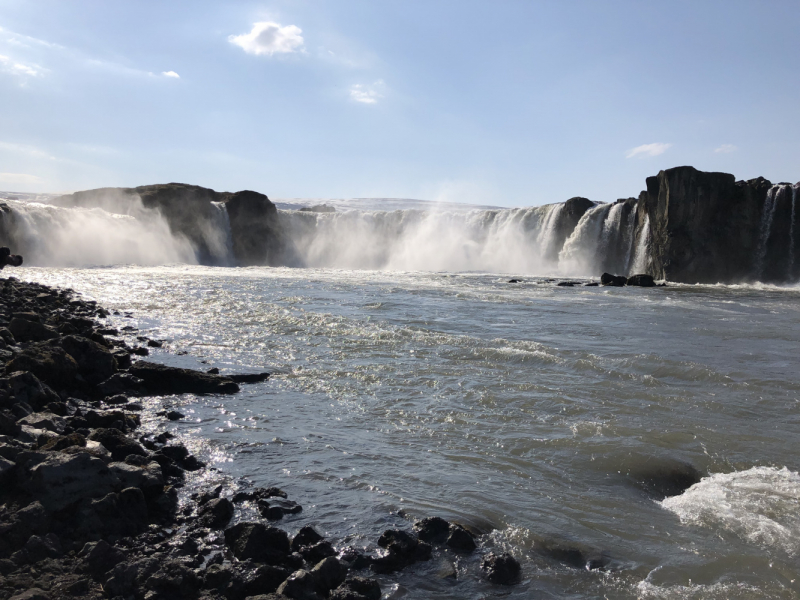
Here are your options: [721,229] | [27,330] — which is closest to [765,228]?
[721,229]

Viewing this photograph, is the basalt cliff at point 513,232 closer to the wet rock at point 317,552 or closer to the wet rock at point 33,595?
the wet rock at point 317,552

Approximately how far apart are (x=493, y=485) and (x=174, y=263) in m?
48.8

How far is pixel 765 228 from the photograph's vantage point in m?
37.0

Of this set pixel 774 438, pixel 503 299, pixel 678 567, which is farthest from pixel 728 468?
pixel 503 299

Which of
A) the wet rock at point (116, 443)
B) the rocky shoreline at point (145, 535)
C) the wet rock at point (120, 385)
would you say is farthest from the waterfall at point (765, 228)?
the wet rock at point (116, 443)

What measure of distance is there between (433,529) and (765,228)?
40477mm

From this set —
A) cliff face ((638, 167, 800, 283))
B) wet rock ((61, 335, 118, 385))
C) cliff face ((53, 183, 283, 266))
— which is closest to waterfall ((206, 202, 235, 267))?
cliff face ((53, 183, 283, 266))

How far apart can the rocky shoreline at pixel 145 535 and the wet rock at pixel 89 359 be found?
2.17 metres

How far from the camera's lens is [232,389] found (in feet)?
29.3

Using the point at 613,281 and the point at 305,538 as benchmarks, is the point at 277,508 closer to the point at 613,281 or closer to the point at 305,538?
the point at 305,538

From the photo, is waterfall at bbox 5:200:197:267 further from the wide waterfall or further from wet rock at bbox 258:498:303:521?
wet rock at bbox 258:498:303:521

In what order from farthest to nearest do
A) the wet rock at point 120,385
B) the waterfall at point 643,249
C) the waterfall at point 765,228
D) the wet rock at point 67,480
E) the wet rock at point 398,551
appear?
the waterfall at point 643,249 → the waterfall at point 765,228 → the wet rock at point 120,385 → the wet rock at point 67,480 → the wet rock at point 398,551

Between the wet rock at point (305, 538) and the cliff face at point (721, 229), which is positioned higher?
the cliff face at point (721, 229)

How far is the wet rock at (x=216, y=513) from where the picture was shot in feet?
15.0
